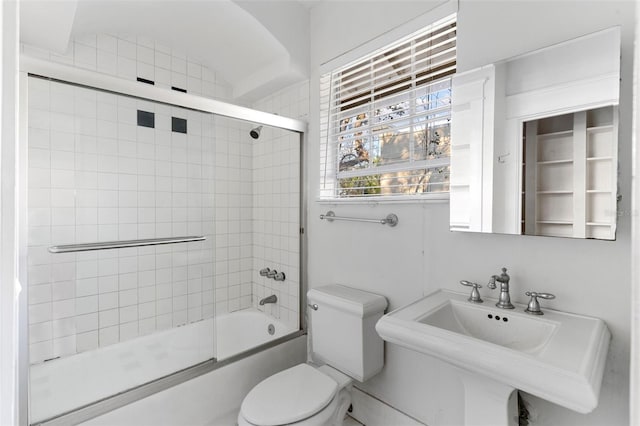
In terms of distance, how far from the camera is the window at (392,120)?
63.9 inches

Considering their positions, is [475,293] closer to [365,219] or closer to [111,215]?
[365,219]

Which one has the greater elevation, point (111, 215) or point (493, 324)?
point (111, 215)

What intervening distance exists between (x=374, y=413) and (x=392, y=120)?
5.45 ft

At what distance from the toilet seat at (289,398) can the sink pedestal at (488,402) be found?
2.04 feet

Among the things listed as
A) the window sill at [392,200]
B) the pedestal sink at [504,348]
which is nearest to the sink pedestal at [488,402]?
the pedestal sink at [504,348]

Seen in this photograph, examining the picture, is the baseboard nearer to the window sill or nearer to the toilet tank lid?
the toilet tank lid

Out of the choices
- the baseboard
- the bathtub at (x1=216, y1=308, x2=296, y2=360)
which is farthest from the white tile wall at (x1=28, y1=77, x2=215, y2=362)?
the baseboard

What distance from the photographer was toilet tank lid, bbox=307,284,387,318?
168cm

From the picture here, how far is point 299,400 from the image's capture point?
4.74 feet

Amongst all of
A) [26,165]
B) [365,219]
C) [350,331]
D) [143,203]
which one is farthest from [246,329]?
[26,165]

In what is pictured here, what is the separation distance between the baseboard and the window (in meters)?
1.17

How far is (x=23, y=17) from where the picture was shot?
1643mm

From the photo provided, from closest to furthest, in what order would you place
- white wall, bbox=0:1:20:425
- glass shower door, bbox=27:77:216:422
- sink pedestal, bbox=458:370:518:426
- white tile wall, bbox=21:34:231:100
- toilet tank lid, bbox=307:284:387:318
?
white wall, bbox=0:1:20:425
sink pedestal, bbox=458:370:518:426
glass shower door, bbox=27:77:216:422
toilet tank lid, bbox=307:284:387:318
white tile wall, bbox=21:34:231:100

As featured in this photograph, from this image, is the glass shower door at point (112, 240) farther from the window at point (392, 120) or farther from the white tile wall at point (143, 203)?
the window at point (392, 120)
